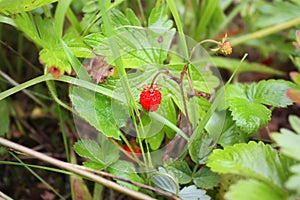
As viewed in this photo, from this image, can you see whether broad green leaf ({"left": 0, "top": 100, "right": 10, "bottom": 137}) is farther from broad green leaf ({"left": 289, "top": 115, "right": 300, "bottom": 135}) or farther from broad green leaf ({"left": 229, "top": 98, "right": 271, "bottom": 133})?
broad green leaf ({"left": 289, "top": 115, "right": 300, "bottom": 135})

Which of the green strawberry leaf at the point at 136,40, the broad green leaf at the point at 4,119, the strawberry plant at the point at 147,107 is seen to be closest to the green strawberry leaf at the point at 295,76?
the strawberry plant at the point at 147,107

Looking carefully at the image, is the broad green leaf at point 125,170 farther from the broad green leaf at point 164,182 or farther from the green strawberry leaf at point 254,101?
the green strawberry leaf at point 254,101

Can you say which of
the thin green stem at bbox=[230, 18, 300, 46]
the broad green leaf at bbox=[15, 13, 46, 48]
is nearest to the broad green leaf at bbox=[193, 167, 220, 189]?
the broad green leaf at bbox=[15, 13, 46, 48]

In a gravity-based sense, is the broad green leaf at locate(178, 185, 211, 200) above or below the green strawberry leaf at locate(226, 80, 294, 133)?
below

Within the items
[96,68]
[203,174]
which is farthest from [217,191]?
[96,68]

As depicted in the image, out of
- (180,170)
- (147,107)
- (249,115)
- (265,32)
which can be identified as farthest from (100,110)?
(265,32)
